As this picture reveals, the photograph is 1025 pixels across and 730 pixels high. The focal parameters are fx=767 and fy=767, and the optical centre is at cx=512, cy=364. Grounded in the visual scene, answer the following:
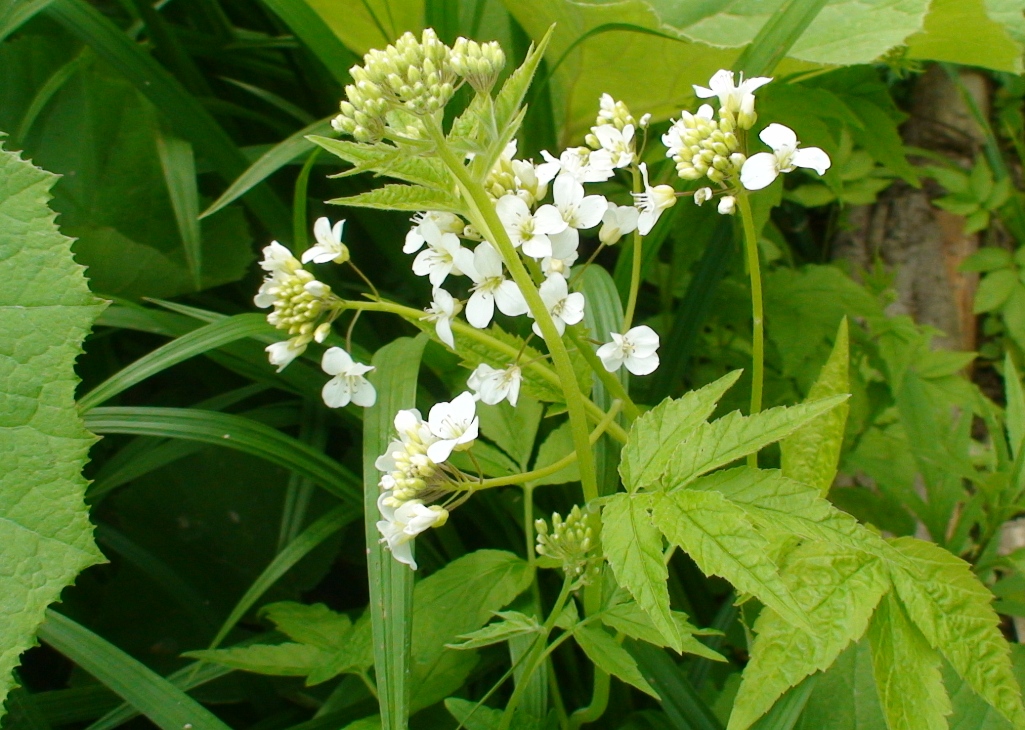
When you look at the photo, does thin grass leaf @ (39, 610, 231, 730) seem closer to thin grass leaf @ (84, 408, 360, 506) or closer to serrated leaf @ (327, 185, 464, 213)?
thin grass leaf @ (84, 408, 360, 506)

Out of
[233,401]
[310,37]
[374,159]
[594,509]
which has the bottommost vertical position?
[594,509]

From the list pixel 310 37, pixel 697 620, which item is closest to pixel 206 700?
pixel 697 620

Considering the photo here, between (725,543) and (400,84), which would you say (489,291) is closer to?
(400,84)

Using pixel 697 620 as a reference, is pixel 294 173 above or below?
above

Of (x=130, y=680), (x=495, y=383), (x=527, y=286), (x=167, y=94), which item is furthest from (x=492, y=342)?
(x=167, y=94)

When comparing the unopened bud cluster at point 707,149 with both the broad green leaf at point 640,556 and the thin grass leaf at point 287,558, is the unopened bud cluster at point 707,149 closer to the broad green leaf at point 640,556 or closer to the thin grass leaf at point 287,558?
the broad green leaf at point 640,556

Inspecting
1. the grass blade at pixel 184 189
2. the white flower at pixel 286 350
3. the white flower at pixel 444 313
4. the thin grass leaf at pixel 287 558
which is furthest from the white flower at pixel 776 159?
the grass blade at pixel 184 189

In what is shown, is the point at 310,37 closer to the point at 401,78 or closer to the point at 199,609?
the point at 401,78
